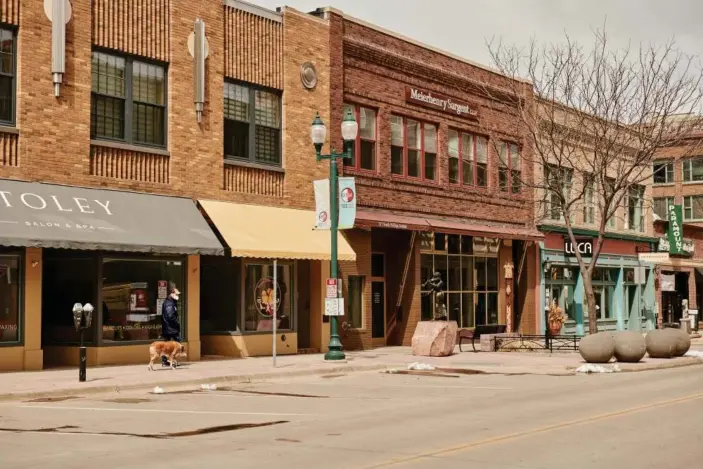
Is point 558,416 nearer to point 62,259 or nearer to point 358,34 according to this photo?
point 62,259

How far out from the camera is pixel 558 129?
3469 centimetres

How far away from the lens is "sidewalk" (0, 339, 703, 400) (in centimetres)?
1778

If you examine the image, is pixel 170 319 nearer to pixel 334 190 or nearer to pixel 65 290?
pixel 65 290

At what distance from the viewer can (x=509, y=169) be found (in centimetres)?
3706

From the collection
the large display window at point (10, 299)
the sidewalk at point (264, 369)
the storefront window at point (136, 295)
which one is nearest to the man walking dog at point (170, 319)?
the sidewalk at point (264, 369)

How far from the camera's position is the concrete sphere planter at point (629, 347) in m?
24.4

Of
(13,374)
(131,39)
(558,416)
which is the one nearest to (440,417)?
(558,416)

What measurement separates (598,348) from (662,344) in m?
2.97

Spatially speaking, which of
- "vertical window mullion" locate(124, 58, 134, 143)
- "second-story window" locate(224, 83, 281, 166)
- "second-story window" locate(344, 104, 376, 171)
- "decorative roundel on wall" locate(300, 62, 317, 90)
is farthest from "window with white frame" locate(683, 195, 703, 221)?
"vertical window mullion" locate(124, 58, 134, 143)

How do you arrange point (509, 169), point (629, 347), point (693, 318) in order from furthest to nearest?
1. point (693, 318)
2. point (509, 169)
3. point (629, 347)

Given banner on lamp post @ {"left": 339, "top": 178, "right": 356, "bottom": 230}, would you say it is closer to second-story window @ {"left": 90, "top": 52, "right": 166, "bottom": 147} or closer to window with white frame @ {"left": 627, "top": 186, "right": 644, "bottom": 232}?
second-story window @ {"left": 90, "top": 52, "right": 166, "bottom": 147}

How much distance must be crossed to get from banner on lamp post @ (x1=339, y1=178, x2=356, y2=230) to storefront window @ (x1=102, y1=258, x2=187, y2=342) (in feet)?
13.2

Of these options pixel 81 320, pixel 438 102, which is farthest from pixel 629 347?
pixel 81 320

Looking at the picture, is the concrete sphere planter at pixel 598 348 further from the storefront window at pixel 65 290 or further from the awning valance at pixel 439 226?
the storefront window at pixel 65 290
